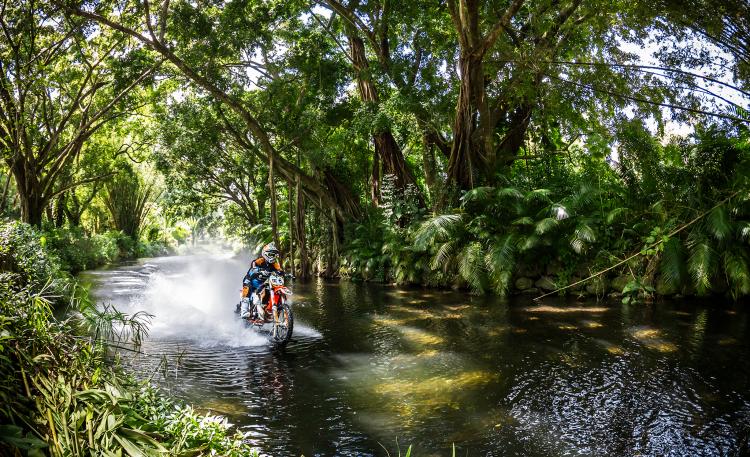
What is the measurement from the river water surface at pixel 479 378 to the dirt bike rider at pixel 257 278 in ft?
1.48

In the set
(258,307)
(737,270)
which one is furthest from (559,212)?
(258,307)

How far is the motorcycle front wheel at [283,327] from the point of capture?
8.34 m

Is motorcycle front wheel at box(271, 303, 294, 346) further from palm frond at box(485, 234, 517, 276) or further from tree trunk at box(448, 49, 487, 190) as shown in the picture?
tree trunk at box(448, 49, 487, 190)

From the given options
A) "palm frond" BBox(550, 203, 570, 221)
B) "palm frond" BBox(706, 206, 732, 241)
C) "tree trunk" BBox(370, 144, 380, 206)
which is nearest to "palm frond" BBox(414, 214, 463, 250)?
"palm frond" BBox(550, 203, 570, 221)

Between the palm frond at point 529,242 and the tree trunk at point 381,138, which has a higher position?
the tree trunk at point 381,138

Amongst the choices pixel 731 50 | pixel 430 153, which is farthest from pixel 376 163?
pixel 731 50

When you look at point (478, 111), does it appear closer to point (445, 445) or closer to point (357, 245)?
point (357, 245)

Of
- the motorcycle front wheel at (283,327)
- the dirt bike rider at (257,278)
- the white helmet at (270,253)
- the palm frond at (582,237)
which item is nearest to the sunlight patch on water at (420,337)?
the motorcycle front wheel at (283,327)

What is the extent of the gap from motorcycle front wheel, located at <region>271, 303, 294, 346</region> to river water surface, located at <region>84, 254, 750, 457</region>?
224 millimetres

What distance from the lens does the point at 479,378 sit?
20.8 feet

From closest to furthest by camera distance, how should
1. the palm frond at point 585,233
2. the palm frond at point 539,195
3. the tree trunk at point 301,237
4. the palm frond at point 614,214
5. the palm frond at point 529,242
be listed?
1. the palm frond at point 585,233
2. the palm frond at point 614,214
3. the palm frond at point 529,242
4. the palm frond at point 539,195
5. the tree trunk at point 301,237

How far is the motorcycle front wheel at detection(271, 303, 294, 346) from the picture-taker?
834cm

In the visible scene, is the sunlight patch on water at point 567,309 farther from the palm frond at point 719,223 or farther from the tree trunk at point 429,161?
the tree trunk at point 429,161

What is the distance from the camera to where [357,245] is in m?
18.4
